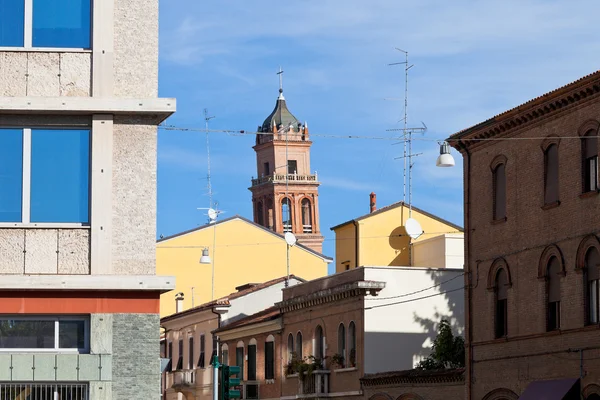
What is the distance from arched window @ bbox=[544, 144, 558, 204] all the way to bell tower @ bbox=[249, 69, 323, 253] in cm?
11898

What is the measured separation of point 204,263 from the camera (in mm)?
70250

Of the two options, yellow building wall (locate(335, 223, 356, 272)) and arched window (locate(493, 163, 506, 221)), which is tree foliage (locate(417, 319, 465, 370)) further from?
yellow building wall (locate(335, 223, 356, 272))

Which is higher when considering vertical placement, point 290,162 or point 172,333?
point 290,162

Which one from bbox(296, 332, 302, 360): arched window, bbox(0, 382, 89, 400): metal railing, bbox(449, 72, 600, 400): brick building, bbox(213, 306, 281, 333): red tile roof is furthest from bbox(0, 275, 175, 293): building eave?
bbox(213, 306, 281, 333): red tile roof

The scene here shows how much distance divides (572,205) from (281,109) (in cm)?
12671

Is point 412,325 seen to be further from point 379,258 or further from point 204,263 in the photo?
point 204,263

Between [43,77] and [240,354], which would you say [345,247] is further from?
[43,77]

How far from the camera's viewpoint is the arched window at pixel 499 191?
40.8m

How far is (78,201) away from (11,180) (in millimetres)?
910

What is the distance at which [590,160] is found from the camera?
119ft

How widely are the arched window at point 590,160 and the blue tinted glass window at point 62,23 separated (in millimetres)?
18209

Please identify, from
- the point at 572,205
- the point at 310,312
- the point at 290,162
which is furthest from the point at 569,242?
the point at 290,162

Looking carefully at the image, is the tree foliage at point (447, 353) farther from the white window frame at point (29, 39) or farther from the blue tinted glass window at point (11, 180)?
the blue tinted glass window at point (11, 180)

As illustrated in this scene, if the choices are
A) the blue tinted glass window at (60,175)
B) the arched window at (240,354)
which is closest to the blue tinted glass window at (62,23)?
the blue tinted glass window at (60,175)
